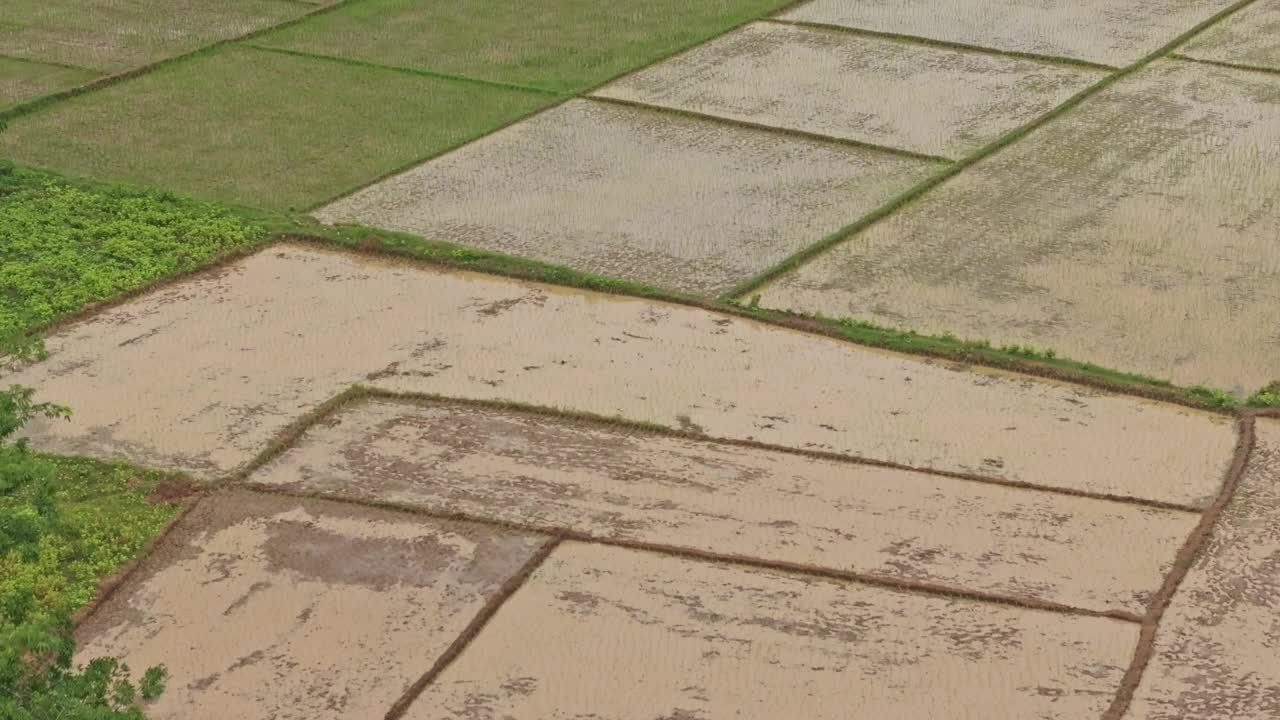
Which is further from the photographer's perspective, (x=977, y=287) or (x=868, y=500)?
(x=977, y=287)

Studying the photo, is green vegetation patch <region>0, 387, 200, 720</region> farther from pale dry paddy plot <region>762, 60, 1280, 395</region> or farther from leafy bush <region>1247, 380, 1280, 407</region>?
leafy bush <region>1247, 380, 1280, 407</region>

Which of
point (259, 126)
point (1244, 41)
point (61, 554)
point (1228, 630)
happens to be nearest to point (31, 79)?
point (259, 126)

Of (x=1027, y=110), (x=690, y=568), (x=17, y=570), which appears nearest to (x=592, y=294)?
(x=690, y=568)

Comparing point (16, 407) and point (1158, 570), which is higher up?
point (16, 407)

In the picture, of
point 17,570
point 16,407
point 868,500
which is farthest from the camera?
point 868,500

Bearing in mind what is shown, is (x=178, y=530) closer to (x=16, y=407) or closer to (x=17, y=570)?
(x=17, y=570)

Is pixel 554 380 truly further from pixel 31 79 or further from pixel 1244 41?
pixel 1244 41

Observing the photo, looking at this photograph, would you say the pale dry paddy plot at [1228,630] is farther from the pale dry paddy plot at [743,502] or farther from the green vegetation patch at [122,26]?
the green vegetation patch at [122,26]
